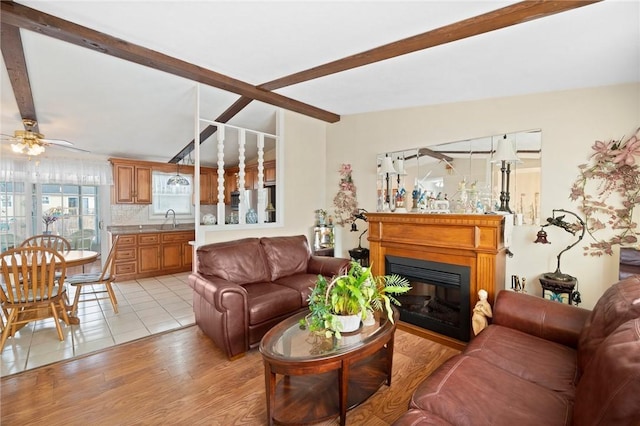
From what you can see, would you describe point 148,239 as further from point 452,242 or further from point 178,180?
point 452,242

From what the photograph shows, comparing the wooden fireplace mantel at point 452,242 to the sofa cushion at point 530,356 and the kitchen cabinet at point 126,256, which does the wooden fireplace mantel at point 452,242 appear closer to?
the sofa cushion at point 530,356

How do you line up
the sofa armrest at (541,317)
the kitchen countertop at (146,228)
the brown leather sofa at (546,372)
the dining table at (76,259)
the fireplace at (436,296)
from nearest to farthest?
1. the brown leather sofa at (546,372)
2. the sofa armrest at (541,317)
3. the fireplace at (436,296)
4. the dining table at (76,259)
5. the kitchen countertop at (146,228)

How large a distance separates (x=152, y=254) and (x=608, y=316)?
6003 millimetres

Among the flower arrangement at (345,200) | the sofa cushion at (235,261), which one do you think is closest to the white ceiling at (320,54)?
the flower arrangement at (345,200)

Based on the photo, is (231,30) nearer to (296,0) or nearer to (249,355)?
(296,0)

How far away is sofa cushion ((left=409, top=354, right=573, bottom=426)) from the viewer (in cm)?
118

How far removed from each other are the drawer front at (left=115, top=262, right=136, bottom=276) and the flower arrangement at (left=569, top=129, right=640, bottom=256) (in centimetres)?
627

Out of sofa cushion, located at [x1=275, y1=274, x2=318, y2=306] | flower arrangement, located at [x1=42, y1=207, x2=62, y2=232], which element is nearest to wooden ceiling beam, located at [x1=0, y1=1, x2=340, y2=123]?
sofa cushion, located at [x1=275, y1=274, x2=318, y2=306]

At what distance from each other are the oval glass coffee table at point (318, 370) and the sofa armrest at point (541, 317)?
2.49ft

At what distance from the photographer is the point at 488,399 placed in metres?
1.29

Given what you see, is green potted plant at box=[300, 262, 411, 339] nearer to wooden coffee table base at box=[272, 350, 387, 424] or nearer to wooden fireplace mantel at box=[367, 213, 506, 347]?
wooden coffee table base at box=[272, 350, 387, 424]

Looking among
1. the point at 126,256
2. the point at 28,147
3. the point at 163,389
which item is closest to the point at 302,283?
the point at 163,389

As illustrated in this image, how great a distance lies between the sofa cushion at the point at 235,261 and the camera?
9.69 ft

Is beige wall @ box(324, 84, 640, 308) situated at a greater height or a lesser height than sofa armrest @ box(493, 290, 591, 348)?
greater
